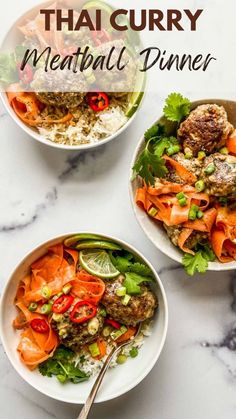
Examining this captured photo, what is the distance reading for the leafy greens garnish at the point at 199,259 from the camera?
3.33 metres

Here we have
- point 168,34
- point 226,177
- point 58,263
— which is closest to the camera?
point 226,177

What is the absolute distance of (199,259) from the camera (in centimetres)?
336

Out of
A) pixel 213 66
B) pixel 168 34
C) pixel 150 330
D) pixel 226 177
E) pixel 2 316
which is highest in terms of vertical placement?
pixel 168 34

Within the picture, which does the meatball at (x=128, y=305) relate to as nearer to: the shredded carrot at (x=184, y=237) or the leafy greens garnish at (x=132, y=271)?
the leafy greens garnish at (x=132, y=271)

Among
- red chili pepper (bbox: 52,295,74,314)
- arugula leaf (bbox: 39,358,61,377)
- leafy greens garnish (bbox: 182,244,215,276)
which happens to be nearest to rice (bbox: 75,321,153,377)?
arugula leaf (bbox: 39,358,61,377)

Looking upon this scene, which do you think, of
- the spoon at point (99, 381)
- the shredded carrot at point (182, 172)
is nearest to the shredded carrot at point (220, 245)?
the shredded carrot at point (182, 172)

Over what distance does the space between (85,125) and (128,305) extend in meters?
1.09

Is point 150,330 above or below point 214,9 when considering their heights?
below

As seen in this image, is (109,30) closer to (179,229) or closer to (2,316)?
(179,229)

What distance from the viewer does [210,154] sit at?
3.39 m

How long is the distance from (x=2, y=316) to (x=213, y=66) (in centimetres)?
200

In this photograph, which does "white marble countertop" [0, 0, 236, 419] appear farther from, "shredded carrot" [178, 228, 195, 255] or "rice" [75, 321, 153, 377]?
"shredded carrot" [178, 228, 195, 255]

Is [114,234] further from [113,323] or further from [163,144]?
[163,144]

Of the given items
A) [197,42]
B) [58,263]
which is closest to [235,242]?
[58,263]
